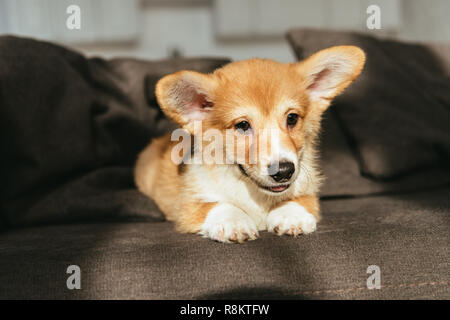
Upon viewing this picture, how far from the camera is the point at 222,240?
108 centimetres

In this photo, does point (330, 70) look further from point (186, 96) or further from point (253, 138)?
point (186, 96)

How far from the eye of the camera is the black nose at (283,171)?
107 centimetres

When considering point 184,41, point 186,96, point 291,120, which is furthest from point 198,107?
point 184,41

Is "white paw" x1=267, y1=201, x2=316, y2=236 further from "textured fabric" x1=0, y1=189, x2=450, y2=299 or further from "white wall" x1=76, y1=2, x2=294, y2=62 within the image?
"white wall" x1=76, y1=2, x2=294, y2=62

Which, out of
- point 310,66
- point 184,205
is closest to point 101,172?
point 184,205

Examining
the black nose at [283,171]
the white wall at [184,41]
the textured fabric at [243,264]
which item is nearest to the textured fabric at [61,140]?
the textured fabric at [243,264]

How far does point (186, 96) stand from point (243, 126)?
9.4 inches

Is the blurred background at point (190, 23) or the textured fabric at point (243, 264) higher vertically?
the blurred background at point (190, 23)

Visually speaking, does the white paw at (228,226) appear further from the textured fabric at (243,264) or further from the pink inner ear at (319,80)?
the pink inner ear at (319,80)

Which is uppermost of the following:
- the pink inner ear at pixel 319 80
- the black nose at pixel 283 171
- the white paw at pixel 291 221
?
the pink inner ear at pixel 319 80

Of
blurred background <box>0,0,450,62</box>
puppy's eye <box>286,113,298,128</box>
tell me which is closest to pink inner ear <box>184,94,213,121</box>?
puppy's eye <box>286,113,298,128</box>

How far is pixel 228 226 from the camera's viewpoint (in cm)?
112

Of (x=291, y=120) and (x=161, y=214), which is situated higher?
(x=291, y=120)

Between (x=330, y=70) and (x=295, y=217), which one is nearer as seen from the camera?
(x=295, y=217)
